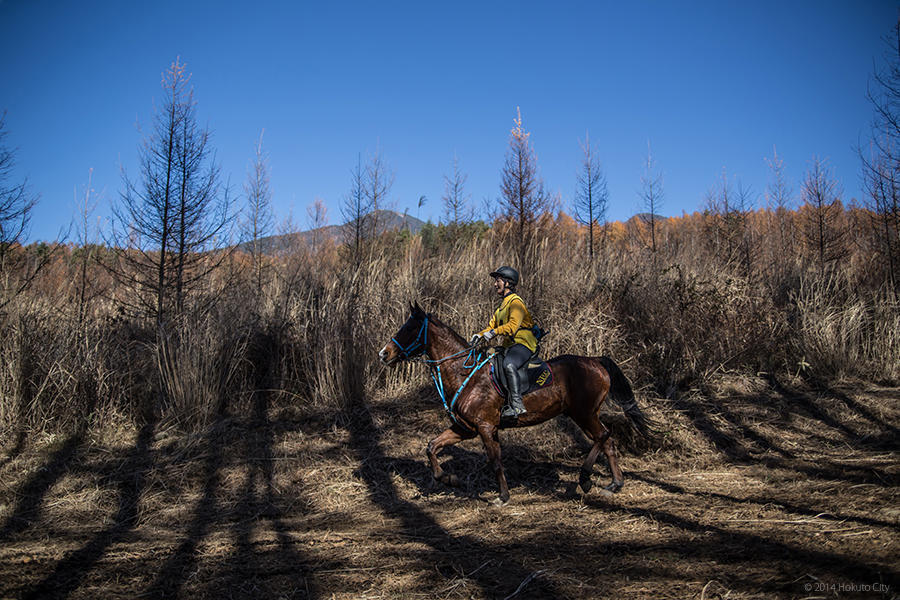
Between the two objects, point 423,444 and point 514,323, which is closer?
point 514,323

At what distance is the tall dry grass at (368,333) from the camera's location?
726 cm

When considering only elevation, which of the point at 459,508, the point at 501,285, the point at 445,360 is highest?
the point at 501,285

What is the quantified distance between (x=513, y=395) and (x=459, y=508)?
1.23m

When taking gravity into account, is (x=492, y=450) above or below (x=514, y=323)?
below

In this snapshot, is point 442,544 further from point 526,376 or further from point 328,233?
point 328,233

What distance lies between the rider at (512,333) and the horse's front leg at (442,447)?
0.51 m

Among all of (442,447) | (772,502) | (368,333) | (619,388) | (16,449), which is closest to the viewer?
(772,502)

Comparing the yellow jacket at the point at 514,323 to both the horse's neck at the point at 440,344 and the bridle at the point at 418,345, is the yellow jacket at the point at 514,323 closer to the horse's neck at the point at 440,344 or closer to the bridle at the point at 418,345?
the horse's neck at the point at 440,344

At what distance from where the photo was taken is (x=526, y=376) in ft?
17.9

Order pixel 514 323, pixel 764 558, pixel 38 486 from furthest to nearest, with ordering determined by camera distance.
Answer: pixel 38 486 → pixel 514 323 → pixel 764 558

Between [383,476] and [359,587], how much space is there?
Answer: 2779mm

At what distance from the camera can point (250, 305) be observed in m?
9.07

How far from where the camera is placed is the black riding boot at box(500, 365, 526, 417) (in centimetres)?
537

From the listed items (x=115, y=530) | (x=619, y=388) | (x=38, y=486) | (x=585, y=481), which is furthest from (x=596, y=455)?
(x=38, y=486)
